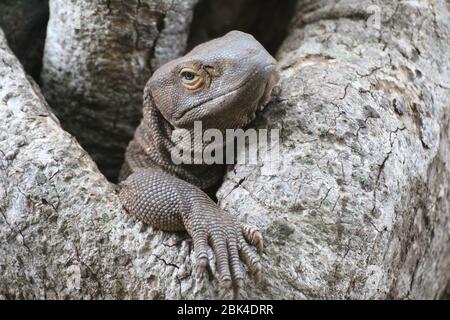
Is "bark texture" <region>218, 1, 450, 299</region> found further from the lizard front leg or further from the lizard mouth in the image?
the lizard mouth

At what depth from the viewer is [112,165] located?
14.0 feet

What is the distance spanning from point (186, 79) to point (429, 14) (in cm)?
167

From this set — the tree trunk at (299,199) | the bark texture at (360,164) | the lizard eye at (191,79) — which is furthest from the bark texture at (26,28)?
the bark texture at (360,164)

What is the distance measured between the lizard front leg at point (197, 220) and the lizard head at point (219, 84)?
1.28ft

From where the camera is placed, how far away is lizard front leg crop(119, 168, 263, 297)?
253cm

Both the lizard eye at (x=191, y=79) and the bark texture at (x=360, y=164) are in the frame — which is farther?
the lizard eye at (x=191, y=79)

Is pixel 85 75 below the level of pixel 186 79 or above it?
below

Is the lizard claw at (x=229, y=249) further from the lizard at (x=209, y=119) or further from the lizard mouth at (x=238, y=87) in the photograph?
the lizard mouth at (x=238, y=87)

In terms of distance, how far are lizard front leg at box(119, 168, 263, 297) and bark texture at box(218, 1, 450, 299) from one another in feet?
0.35

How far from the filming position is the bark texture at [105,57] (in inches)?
143

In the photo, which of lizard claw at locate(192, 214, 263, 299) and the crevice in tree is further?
the crevice in tree
